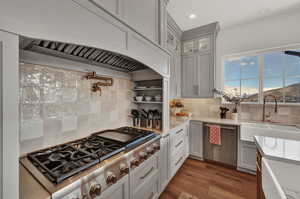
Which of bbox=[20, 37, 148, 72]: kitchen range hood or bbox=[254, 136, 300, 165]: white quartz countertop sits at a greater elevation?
bbox=[20, 37, 148, 72]: kitchen range hood

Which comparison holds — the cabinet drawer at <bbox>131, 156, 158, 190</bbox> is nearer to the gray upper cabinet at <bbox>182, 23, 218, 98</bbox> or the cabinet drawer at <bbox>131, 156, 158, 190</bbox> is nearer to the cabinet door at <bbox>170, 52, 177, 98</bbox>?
Result: the cabinet door at <bbox>170, 52, 177, 98</bbox>

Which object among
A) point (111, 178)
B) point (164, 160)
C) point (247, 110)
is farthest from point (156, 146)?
point (247, 110)

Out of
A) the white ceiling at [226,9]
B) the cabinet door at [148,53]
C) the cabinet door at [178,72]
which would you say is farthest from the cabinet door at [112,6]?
the cabinet door at [178,72]

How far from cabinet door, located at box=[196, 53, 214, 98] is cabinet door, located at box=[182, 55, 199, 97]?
7 cm

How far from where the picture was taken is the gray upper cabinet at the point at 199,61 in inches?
105

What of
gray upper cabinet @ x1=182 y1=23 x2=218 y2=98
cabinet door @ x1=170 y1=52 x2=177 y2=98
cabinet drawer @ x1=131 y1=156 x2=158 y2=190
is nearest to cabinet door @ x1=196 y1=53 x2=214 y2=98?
gray upper cabinet @ x1=182 y1=23 x2=218 y2=98

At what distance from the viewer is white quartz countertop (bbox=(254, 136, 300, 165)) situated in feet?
2.88

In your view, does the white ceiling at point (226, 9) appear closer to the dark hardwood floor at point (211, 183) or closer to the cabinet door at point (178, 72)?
the cabinet door at point (178, 72)

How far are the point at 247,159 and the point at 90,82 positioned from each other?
2.86 m

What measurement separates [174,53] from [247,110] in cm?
198

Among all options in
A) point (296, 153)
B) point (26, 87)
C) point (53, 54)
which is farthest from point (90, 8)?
point (296, 153)

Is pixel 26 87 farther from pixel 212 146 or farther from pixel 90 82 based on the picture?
pixel 212 146

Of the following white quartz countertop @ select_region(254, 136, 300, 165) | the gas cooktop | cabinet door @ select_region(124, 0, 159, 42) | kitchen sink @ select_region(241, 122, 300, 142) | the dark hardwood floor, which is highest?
cabinet door @ select_region(124, 0, 159, 42)

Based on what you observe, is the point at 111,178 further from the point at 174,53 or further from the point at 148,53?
the point at 174,53
